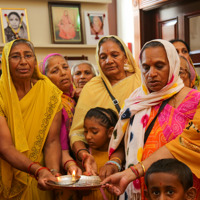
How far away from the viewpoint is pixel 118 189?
1777mm

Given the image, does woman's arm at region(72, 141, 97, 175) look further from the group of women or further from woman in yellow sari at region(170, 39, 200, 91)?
woman in yellow sari at region(170, 39, 200, 91)

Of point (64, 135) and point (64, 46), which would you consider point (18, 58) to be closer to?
point (64, 135)

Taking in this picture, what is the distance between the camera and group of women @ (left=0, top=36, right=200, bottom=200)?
6.13ft

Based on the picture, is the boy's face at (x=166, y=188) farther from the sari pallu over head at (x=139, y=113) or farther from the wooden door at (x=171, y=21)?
the wooden door at (x=171, y=21)

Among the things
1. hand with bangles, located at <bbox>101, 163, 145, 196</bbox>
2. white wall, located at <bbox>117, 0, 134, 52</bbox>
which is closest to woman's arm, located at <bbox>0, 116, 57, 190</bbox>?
hand with bangles, located at <bbox>101, 163, 145, 196</bbox>

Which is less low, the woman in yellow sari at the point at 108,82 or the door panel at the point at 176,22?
the door panel at the point at 176,22

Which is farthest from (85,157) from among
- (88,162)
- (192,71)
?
(192,71)

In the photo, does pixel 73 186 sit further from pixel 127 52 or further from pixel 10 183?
pixel 127 52

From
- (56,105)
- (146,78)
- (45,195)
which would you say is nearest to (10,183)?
(45,195)

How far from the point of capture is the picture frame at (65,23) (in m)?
5.02

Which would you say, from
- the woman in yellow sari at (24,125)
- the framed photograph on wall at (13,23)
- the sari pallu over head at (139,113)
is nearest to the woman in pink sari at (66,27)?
the framed photograph on wall at (13,23)

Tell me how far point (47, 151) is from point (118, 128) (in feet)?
2.04

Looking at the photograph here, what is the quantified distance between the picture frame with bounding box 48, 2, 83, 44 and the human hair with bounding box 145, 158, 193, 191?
3.73 meters

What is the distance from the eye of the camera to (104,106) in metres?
2.59
